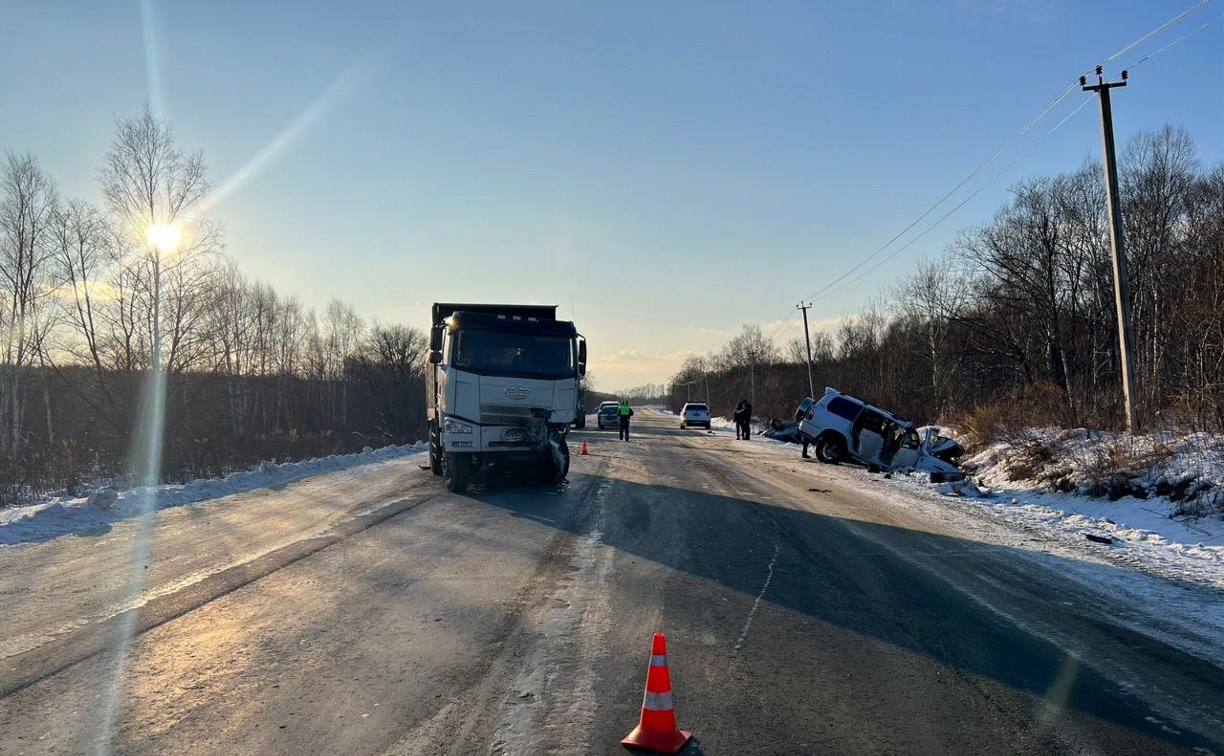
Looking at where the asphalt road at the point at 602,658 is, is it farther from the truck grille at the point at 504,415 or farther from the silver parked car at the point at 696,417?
the silver parked car at the point at 696,417

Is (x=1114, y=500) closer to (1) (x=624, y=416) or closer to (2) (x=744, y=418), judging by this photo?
(1) (x=624, y=416)

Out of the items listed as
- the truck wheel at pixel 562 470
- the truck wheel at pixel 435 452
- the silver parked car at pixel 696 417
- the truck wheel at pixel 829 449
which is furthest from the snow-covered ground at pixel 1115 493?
the silver parked car at pixel 696 417

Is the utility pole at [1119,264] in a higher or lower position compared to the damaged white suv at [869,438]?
higher

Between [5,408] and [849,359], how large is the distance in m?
48.5

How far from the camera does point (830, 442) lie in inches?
920

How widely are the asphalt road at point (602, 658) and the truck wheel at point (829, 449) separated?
14027 millimetres

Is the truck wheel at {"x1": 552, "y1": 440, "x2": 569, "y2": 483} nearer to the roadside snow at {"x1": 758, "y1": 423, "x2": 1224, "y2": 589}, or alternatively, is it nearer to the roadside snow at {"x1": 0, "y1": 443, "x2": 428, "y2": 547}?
the roadside snow at {"x1": 0, "y1": 443, "x2": 428, "y2": 547}

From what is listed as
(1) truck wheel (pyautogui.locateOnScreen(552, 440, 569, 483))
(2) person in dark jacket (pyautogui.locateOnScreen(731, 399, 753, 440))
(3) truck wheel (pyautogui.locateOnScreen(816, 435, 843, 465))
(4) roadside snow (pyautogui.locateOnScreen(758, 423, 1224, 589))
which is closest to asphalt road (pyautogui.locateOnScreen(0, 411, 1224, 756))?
(4) roadside snow (pyautogui.locateOnScreen(758, 423, 1224, 589))

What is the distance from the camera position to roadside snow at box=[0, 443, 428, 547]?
Result: 387 inches

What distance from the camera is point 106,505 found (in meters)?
11.6

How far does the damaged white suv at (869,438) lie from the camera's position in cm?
2030

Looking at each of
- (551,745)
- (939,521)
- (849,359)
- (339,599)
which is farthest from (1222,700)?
(849,359)

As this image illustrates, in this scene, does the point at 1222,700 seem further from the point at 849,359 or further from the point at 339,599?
the point at 849,359

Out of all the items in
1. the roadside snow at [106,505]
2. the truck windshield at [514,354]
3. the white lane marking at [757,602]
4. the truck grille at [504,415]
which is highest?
the truck windshield at [514,354]
